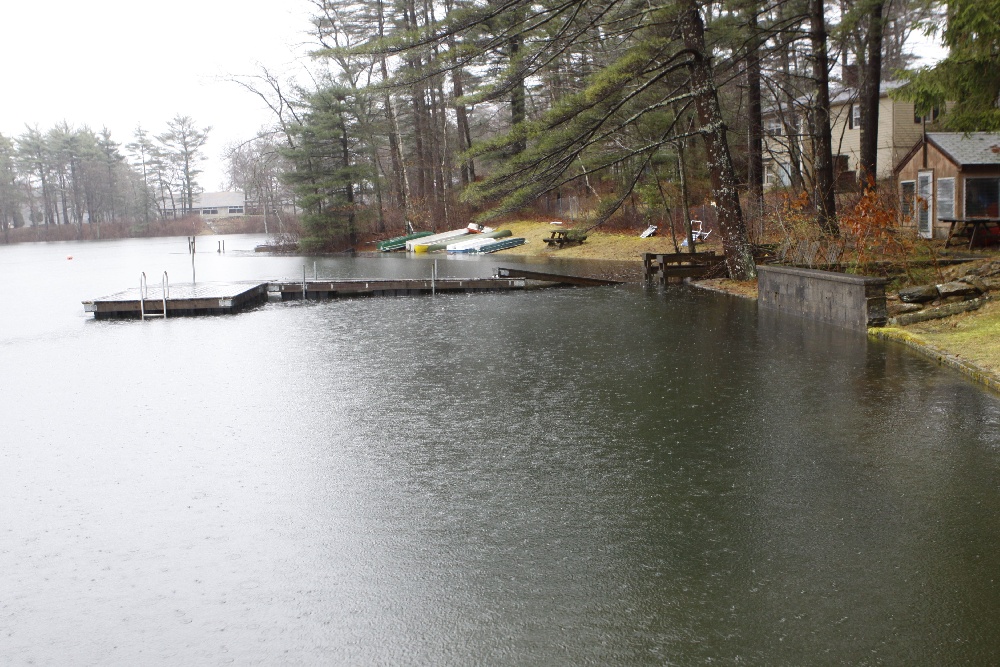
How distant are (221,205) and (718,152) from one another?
11181cm

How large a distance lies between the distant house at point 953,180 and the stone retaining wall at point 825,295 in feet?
29.6

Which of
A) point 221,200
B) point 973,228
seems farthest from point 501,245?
point 221,200

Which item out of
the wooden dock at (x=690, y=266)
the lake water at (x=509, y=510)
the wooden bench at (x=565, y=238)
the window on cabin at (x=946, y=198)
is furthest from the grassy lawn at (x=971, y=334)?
the wooden bench at (x=565, y=238)

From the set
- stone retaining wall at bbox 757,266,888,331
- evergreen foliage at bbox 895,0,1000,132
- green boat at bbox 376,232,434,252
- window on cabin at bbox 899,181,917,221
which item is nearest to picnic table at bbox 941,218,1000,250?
window on cabin at bbox 899,181,917,221

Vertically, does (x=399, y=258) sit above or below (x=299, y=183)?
below

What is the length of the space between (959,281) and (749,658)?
11.7m

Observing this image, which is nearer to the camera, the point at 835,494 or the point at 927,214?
the point at 835,494

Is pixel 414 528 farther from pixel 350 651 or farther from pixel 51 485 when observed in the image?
pixel 51 485

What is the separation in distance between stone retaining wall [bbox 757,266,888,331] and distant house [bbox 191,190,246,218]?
110 metres

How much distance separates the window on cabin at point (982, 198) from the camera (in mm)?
24531

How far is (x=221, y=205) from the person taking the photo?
406 feet

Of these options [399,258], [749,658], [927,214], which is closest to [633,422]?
[749,658]

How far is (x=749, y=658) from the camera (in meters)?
4.14

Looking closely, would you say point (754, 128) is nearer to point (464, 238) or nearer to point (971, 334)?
point (971, 334)
